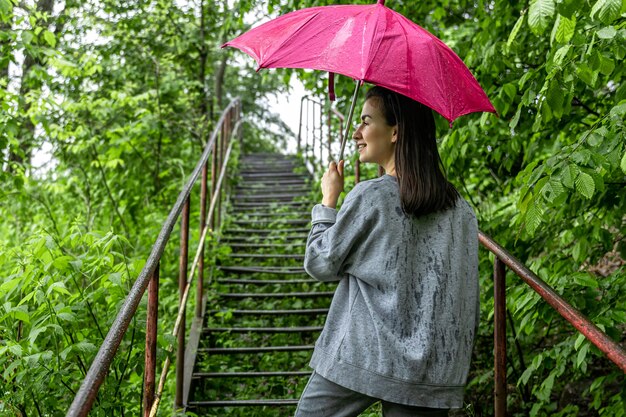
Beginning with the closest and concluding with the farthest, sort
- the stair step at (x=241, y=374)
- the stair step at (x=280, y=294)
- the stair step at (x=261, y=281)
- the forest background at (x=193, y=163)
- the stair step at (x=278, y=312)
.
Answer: the forest background at (x=193, y=163) < the stair step at (x=241, y=374) < the stair step at (x=278, y=312) < the stair step at (x=280, y=294) < the stair step at (x=261, y=281)

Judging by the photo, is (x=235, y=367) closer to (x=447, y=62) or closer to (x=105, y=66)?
(x=447, y=62)

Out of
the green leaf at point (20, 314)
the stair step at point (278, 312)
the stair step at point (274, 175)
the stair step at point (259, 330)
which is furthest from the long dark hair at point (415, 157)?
the stair step at point (274, 175)

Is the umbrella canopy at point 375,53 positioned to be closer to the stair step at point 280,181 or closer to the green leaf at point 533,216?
the green leaf at point 533,216

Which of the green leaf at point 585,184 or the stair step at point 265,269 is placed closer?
the green leaf at point 585,184

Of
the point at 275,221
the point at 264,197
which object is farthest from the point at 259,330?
the point at 264,197

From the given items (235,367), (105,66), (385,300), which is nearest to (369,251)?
(385,300)

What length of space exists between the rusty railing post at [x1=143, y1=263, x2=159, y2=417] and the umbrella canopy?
877 millimetres

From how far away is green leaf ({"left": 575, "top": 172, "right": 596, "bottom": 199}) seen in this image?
2.11m

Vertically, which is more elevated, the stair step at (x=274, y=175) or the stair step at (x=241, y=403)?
the stair step at (x=274, y=175)

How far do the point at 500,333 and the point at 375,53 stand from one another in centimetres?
117

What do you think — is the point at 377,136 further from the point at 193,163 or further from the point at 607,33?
the point at 193,163

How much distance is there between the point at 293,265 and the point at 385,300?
4.92 meters

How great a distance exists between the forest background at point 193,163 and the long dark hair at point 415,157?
396 millimetres

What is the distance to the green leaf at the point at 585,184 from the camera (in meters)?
2.11
